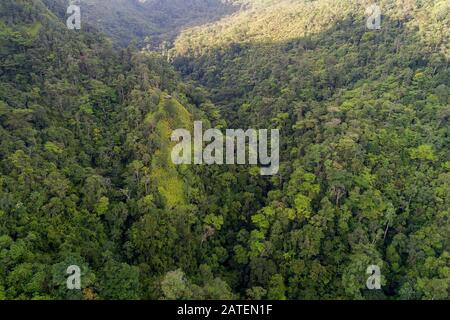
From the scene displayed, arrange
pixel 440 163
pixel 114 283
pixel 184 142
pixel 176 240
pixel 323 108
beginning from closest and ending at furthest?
1. pixel 114 283
2. pixel 176 240
3. pixel 440 163
4. pixel 184 142
5. pixel 323 108

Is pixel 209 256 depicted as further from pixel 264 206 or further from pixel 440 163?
pixel 440 163

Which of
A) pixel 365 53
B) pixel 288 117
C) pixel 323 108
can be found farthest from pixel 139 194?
pixel 365 53
